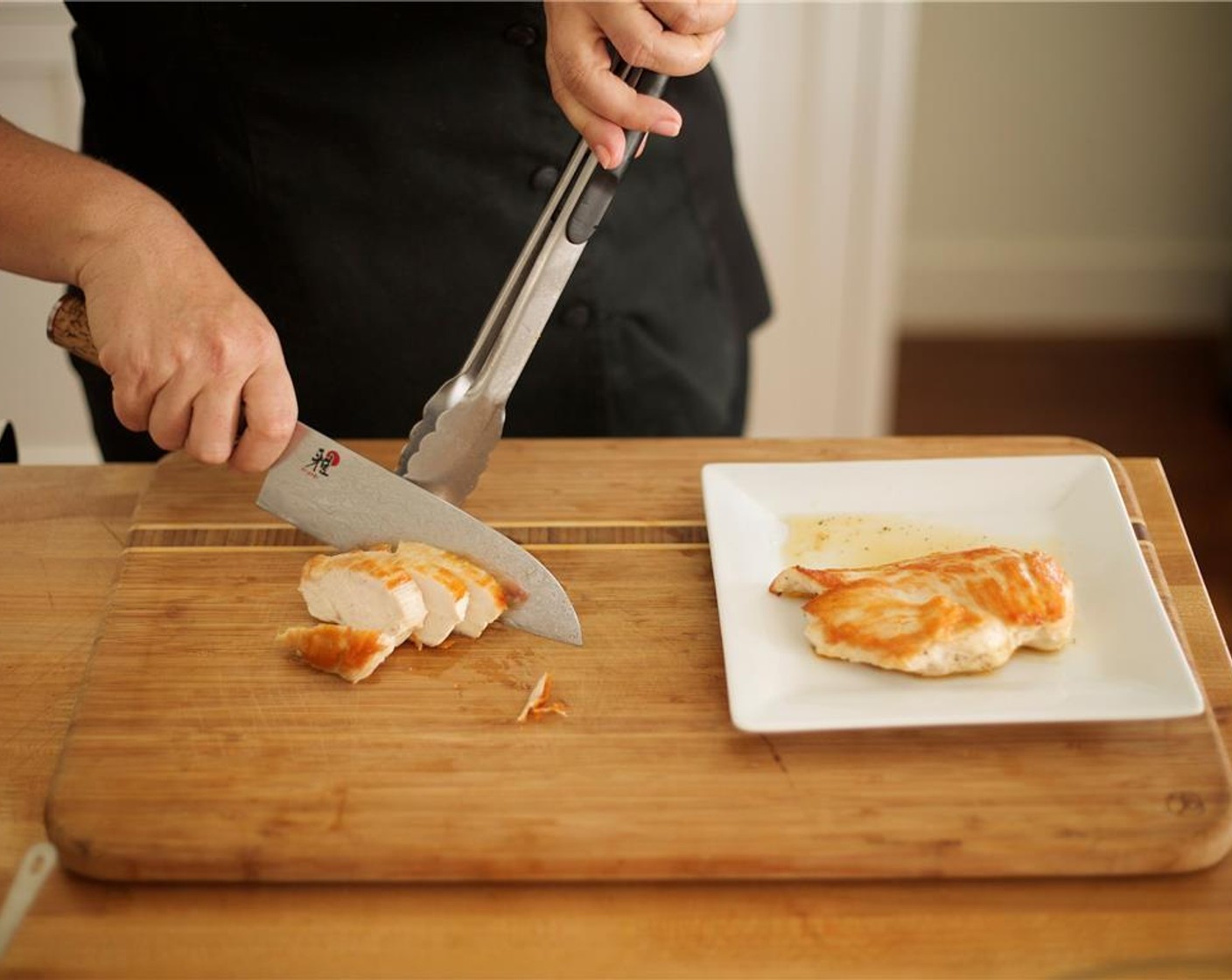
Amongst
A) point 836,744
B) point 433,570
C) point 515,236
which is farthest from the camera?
point 515,236

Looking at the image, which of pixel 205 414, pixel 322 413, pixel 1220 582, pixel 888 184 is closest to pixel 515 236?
pixel 322 413

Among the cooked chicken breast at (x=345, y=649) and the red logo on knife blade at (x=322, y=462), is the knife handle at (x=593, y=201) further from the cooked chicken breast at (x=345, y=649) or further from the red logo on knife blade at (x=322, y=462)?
the cooked chicken breast at (x=345, y=649)

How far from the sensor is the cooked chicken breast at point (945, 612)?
1.12m

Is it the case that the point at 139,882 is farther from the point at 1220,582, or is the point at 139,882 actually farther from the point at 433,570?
the point at 1220,582

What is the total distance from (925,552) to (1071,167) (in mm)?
2512

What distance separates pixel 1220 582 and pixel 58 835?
2.43 metres

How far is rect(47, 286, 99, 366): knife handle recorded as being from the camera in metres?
1.33

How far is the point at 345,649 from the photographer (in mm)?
1163

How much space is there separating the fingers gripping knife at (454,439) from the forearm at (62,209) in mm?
260

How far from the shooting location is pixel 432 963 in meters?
0.97

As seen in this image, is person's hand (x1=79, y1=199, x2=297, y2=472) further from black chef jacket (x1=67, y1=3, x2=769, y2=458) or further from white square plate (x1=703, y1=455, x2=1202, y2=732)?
white square plate (x1=703, y1=455, x2=1202, y2=732)

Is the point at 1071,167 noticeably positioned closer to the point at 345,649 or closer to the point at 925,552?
the point at 925,552

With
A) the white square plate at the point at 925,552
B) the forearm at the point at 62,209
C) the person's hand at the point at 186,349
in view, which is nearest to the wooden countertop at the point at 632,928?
the white square plate at the point at 925,552

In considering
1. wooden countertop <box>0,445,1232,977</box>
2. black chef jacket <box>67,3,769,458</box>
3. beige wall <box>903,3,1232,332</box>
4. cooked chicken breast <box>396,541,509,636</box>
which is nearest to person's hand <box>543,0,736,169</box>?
black chef jacket <box>67,3,769,458</box>
